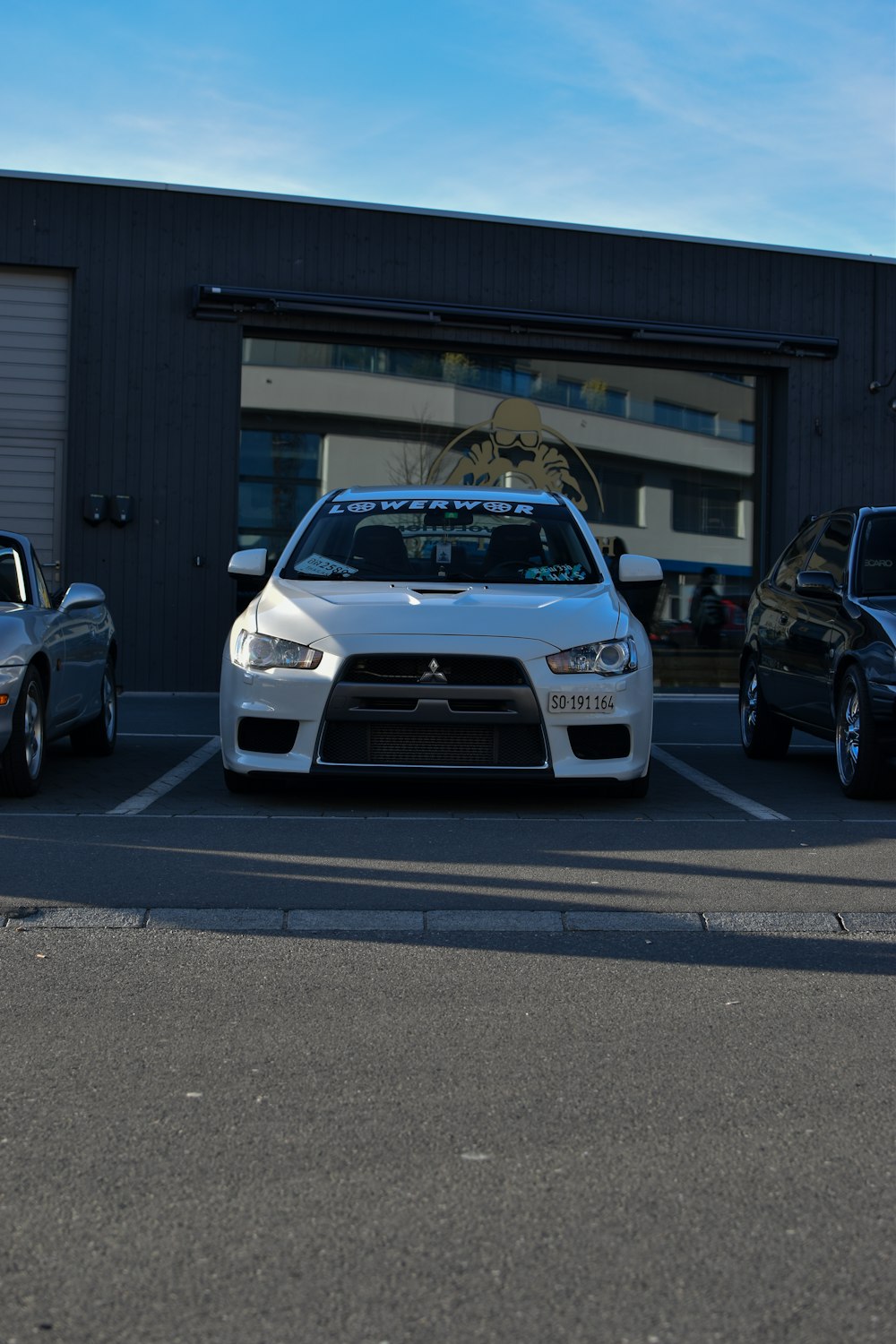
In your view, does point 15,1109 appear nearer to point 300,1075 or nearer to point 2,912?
point 300,1075

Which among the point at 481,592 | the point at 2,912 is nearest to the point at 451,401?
the point at 481,592

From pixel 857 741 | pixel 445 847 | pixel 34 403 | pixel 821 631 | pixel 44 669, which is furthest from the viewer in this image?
pixel 34 403

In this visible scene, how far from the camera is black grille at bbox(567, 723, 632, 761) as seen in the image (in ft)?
25.4

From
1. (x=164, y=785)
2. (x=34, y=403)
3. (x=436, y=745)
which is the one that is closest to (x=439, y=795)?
(x=436, y=745)

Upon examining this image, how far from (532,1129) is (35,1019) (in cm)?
153

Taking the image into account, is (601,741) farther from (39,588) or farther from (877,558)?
(39,588)

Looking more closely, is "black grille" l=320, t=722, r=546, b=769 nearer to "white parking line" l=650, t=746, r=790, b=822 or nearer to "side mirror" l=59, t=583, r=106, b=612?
"white parking line" l=650, t=746, r=790, b=822

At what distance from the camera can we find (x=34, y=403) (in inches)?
677

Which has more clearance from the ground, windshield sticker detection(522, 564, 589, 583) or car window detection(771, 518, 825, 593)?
car window detection(771, 518, 825, 593)

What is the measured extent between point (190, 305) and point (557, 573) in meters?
9.68

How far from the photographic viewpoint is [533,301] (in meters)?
18.1

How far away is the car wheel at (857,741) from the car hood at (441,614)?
1385 mm

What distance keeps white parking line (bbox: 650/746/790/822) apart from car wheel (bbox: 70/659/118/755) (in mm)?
3611

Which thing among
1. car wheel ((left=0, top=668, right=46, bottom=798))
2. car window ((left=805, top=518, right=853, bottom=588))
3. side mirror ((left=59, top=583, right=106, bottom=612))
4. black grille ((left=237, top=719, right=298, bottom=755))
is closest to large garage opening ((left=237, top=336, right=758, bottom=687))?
side mirror ((left=59, top=583, right=106, bottom=612))
